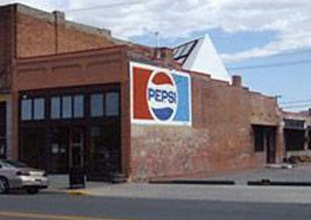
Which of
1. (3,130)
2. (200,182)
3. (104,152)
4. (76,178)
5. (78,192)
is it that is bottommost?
(78,192)

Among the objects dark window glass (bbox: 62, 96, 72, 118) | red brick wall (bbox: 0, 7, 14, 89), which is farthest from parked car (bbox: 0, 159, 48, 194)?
red brick wall (bbox: 0, 7, 14, 89)

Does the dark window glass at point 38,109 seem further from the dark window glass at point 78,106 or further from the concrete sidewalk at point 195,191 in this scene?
the concrete sidewalk at point 195,191

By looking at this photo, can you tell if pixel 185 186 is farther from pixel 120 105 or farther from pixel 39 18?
pixel 39 18

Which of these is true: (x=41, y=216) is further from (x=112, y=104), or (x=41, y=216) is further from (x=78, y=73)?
(x=78, y=73)

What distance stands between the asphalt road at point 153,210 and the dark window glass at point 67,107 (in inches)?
512

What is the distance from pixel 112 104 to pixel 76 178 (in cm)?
571

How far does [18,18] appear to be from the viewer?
4009 centimetres

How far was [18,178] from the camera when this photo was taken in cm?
2977

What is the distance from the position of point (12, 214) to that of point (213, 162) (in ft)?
88.0

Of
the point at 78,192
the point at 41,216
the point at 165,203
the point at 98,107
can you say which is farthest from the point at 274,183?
the point at 41,216

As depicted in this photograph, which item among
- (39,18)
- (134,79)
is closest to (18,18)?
(39,18)

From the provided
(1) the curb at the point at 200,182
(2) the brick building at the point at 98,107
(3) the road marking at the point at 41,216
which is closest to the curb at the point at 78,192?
(2) the brick building at the point at 98,107

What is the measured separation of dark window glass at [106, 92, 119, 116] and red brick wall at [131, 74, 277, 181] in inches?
51.0

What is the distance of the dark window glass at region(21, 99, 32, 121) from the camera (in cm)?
3972
